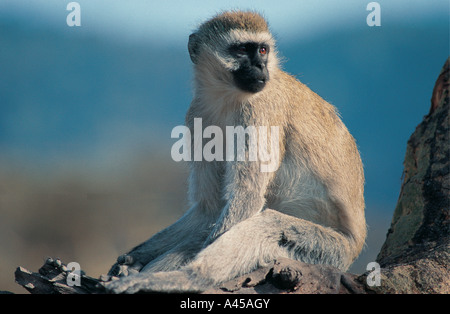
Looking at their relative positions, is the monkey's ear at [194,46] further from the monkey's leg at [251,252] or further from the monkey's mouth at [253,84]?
Result: the monkey's leg at [251,252]

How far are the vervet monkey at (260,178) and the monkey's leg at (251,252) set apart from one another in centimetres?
1

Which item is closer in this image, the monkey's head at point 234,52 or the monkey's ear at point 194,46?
the monkey's head at point 234,52

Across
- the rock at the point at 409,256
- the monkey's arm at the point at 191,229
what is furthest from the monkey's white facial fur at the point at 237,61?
the rock at the point at 409,256

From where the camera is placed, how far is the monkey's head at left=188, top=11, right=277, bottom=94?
509 centimetres

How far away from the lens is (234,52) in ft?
17.3

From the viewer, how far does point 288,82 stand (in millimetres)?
5477

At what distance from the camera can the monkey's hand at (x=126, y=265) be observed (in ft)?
16.0

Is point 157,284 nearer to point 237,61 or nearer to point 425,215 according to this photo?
point 237,61

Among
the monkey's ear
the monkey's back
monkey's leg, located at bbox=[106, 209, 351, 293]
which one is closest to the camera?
monkey's leg, located at bbox=[106, 209, 351, 293]

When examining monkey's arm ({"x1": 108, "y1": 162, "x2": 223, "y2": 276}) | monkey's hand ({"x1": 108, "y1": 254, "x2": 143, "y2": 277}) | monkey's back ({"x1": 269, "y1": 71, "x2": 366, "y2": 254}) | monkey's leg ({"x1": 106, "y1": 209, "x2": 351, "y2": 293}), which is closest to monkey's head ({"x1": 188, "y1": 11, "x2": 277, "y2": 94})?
monkey's back ({"x1": 269, "y1": 71, "x2": 366, "y2": 254})

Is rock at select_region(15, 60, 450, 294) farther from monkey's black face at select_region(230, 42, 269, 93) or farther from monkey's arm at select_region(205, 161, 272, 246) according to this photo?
monkey's black face at select_region(230, 42, 269, 93)

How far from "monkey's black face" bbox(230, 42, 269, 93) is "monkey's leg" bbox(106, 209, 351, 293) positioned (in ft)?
4.38
